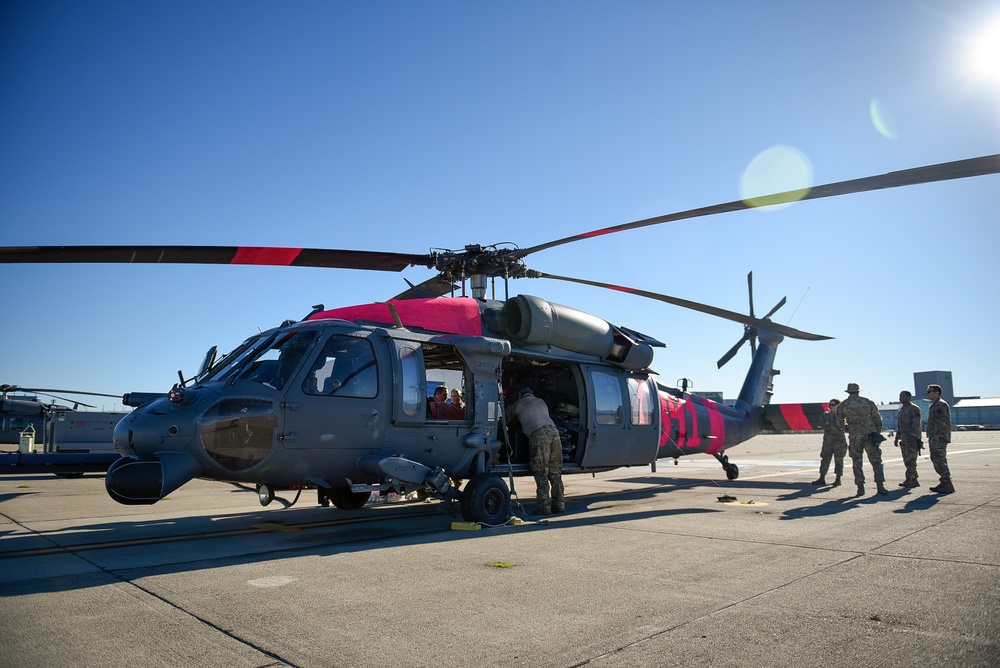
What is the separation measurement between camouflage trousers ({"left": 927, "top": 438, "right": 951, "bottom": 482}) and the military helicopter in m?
3.33

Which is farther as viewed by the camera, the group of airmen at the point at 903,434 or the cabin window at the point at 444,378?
the group of airmen at the point at 903,434

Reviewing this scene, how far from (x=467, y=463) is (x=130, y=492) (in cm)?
391

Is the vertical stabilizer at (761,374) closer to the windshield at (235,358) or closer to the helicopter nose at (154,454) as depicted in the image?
the windshield at (235,358)

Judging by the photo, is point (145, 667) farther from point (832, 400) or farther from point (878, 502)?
point (832, 400)

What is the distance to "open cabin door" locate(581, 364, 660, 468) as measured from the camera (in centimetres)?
1038

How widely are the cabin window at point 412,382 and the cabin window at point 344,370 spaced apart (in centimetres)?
37

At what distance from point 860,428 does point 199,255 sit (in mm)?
10577

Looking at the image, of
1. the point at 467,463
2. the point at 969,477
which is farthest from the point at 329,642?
the point at 969,477

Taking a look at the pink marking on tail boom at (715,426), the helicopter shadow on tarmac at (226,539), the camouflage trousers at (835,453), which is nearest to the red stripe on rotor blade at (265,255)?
the helicopter shadow on tarmac at (226,539)

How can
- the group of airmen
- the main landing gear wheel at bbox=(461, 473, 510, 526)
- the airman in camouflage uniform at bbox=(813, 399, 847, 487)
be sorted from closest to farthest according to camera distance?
1. the main landing gear wheel at bbox=(461, 473, 510, 526)
2. the group of airmen
3. the airman in camouflage uniform at bbox=(813, 399, 847, 487)

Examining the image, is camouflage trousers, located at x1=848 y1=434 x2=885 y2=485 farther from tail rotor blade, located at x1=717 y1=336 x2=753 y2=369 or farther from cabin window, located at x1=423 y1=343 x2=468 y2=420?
cabin window, located at x1=423 y1=343 x2=468 y2=420

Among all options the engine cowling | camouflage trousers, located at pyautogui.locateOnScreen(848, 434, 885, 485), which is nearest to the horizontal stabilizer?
camouflage trousers, located at pyautogui.locateOnScreen(848, 434, 885, 485)

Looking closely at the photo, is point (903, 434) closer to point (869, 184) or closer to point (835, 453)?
point (835, 453)

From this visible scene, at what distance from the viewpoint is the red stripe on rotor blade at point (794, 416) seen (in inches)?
587
